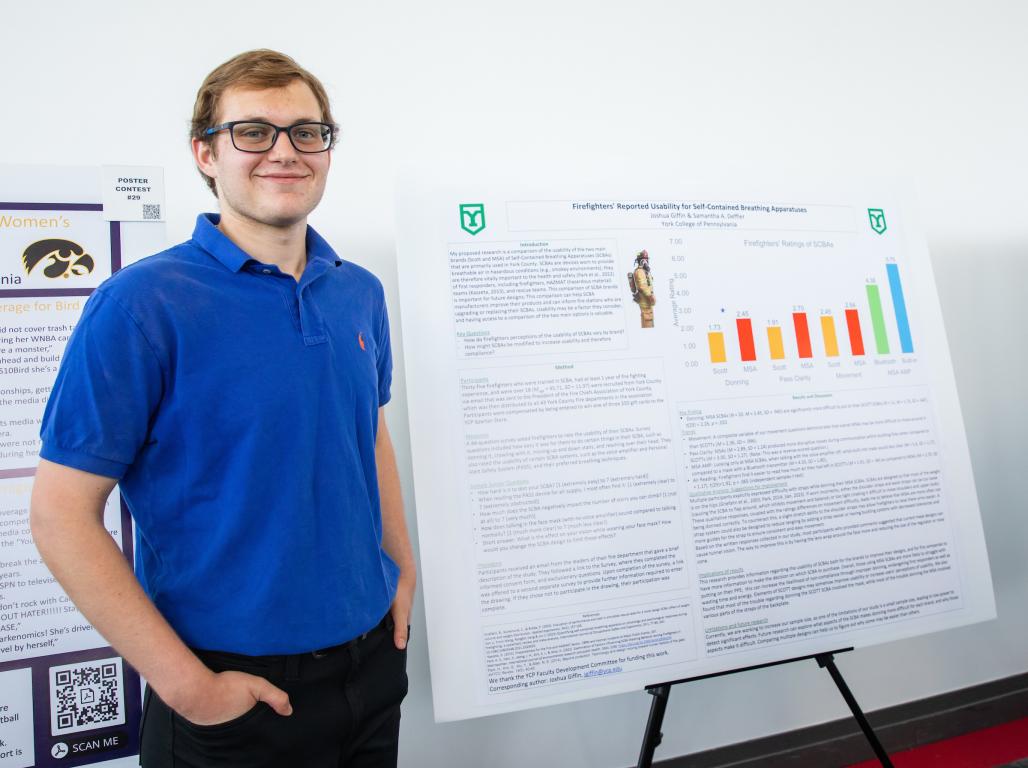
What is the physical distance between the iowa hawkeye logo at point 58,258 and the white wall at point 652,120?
256 millimetres

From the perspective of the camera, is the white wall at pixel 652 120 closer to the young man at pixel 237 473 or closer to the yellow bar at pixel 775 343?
the yellow bar at pixel 775 343

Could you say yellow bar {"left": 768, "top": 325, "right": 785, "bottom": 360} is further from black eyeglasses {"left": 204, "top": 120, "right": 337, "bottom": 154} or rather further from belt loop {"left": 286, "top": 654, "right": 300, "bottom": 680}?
belt loop {"left": 286, "top": 654, "right": 300, "bottom": 680}

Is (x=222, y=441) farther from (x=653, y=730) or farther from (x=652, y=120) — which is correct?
(x=652, y=120)

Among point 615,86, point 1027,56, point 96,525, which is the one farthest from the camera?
point 1027,56

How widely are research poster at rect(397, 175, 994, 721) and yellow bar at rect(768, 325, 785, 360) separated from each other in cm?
1

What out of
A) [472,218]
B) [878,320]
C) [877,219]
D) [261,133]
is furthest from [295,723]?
[877,219]

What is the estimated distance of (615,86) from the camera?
1836 millimetres

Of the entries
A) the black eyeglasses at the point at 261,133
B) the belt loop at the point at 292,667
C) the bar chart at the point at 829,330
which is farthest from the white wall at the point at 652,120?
the belt loop at the point at 292,667

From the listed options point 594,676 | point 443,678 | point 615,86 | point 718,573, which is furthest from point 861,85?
point 443,678

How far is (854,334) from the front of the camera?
153 centimetres

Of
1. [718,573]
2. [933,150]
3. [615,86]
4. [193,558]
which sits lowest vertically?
[718,573]

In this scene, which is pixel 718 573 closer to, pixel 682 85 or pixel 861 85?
pixel 682 85

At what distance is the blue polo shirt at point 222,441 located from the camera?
0.80m

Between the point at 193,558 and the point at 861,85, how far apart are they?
8.18 feet
